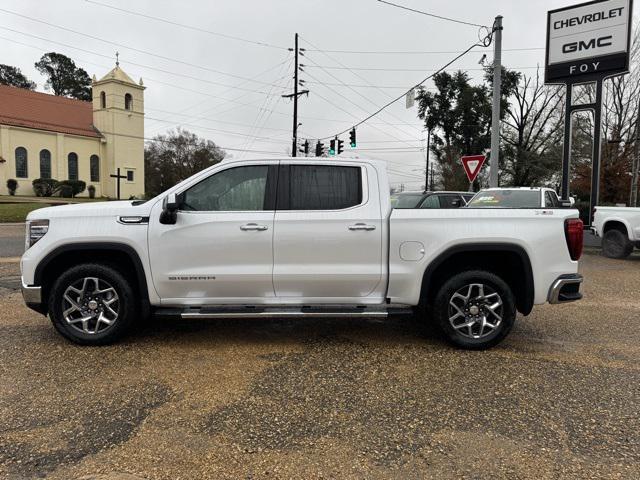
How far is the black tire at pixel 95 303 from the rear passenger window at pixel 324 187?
1.79 metres

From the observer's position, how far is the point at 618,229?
12.4m

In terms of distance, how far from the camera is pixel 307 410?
3.61 metres

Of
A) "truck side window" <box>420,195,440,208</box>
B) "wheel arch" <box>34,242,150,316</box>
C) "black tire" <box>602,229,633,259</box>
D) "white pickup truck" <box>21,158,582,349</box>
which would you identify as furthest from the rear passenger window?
"truck side window" <box>420,195,440,208</box>

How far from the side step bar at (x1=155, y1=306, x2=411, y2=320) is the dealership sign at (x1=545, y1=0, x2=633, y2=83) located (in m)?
14.4

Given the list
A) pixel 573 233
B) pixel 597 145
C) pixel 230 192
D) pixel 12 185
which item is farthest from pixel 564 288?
pixel 12 185

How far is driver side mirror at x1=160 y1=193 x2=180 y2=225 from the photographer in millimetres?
4672

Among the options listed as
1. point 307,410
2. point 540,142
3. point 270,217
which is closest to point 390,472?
point 307,410

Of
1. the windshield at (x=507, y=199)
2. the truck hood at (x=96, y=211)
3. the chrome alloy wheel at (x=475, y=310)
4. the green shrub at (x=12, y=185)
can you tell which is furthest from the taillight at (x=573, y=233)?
the green shrub at (x=12, y=185)

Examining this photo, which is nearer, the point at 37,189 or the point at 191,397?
the point at 191,397

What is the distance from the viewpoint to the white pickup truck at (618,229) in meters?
11.9

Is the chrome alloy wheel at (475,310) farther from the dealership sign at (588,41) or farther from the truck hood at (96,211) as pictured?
the dealership sign at (588,41)

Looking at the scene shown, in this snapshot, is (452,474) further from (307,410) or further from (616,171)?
(616,171)

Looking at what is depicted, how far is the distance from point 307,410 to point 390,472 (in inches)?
35.7

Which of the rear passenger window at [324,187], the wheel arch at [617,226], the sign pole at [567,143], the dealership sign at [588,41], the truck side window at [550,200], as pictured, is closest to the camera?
the rear passenger window at [324,187]
